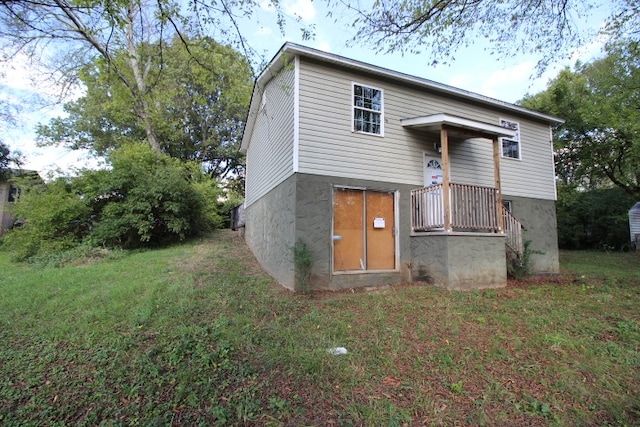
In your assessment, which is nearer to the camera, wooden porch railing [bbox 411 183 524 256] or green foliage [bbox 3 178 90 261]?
wooden porch railing [bbox 411 183 524 256]

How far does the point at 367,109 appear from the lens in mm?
7141

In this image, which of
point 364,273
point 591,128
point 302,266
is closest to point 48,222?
point 302,266

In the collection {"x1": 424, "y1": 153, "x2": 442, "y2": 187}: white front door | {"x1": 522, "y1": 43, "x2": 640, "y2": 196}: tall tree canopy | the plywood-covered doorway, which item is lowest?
the plywood-covered doorway

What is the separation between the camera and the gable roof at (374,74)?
6.35m

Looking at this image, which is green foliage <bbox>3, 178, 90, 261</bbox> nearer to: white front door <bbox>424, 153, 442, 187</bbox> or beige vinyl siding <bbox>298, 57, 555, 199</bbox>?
beige vinyl siding <bbox>298, 57, 555, 199</bbox>

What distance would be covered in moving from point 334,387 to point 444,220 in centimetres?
462

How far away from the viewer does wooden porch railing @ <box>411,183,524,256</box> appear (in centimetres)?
664

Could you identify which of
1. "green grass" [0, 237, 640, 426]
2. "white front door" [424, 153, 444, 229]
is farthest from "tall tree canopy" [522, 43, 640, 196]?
"green grass" [0, 237, 640, 426]

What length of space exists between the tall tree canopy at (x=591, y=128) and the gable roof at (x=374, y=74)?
14.3ft

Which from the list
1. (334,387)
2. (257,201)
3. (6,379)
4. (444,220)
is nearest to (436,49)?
(444,220)

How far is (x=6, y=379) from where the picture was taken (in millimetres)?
3049

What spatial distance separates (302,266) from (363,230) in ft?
5.75

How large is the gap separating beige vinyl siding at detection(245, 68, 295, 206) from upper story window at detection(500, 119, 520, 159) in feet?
21.6

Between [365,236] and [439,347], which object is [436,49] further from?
[439,347]
